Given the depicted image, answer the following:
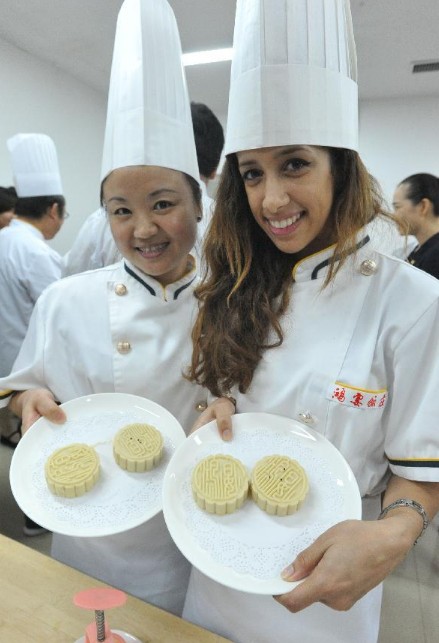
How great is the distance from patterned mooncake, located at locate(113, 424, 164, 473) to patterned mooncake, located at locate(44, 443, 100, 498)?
0.19ft

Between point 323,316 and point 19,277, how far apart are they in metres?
2.35

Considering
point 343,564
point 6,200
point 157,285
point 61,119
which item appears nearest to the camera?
point 343,564

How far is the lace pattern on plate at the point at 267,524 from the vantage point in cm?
77

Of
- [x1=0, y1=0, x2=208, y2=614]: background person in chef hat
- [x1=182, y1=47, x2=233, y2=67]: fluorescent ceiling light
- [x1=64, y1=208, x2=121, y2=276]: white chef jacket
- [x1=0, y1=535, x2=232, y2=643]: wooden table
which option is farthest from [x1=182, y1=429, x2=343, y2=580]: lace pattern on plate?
[x1=182, y1=47, x2=233, y2=67]: fluorescent ceiling light

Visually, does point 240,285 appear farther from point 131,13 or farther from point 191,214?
point 131,13

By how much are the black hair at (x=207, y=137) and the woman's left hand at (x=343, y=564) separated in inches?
78.0

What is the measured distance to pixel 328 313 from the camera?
3.17ft

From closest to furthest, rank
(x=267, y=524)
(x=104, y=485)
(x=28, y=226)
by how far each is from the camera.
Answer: (x=267, y=524), (x=104, y=485), (x=28, y=226)

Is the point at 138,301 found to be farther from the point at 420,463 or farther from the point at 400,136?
the point at 400,136

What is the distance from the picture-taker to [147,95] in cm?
113

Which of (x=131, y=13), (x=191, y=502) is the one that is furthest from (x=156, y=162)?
(x=191, y=502)

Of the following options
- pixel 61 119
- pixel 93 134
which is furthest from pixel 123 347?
pixel 93 134

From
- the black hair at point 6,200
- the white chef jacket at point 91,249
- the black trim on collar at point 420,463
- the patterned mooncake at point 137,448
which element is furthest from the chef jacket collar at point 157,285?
the black hair at point 6,200

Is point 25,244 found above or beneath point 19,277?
above
